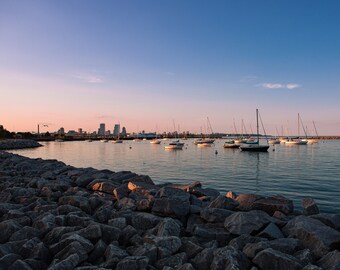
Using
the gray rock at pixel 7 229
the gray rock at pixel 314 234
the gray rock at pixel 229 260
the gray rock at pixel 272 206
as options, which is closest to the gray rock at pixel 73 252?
the gray rock at pixel 7 229

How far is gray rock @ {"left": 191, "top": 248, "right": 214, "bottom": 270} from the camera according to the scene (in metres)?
5.14

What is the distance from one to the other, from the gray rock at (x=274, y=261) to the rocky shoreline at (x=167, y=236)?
1 cm

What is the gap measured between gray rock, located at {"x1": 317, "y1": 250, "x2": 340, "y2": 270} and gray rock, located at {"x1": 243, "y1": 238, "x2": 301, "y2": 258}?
0.51 metres

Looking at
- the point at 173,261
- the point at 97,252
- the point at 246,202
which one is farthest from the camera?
the point at 246,202

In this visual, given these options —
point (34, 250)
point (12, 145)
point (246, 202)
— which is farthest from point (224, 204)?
point (12, 145)

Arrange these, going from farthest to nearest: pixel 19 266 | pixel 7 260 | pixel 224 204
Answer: pixel 224 204
pixel 7 260
pixel 19 266

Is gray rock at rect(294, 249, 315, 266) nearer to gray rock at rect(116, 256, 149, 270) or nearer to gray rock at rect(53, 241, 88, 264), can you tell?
gray rock at rect(116, 256, 149, 270)

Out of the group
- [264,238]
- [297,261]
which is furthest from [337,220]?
[297,261]

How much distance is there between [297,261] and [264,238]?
119cm

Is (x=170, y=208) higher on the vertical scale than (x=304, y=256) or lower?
higher

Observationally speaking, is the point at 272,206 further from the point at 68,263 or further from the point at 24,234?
the point at 24,234

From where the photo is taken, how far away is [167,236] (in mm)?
5988

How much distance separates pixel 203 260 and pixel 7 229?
13.6ft

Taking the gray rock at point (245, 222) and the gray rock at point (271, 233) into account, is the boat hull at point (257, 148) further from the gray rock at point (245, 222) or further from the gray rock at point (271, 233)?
the gray rock at point (271, 233)
